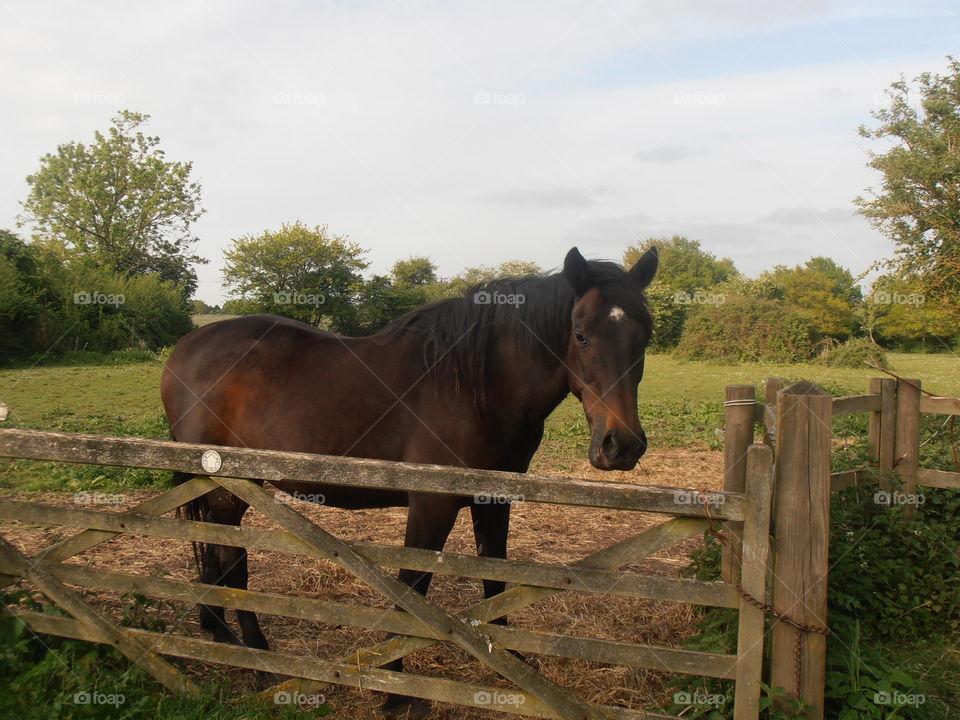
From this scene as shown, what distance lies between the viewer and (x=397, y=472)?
2.61 metres

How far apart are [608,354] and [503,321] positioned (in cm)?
80

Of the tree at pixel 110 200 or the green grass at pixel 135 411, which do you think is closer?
the green grass at pixel 135 411

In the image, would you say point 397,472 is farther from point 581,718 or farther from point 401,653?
point 581,718

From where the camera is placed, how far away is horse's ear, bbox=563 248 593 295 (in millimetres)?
3234

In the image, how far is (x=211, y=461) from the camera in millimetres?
2746

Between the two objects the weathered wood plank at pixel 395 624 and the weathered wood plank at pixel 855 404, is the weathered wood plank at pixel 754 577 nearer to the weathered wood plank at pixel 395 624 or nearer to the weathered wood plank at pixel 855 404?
the weathered wood plank at pixel 395 624

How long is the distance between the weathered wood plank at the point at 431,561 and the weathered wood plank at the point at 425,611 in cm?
7

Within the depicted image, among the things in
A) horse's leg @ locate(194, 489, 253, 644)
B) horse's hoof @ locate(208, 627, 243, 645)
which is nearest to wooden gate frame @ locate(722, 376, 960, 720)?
horse's leg @ locate(194, 489, 253, 644)

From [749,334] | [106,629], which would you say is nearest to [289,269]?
[749,334]

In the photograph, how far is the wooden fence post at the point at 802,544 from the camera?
2.58 metres

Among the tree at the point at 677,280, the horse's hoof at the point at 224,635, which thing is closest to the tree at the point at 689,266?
Answer: the tree at the point at 677,280

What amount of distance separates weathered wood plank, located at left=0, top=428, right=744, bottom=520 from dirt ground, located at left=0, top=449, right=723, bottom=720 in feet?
4.26

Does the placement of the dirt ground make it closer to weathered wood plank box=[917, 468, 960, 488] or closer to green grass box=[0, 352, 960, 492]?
green grass box=[0, 352, 960, 492]

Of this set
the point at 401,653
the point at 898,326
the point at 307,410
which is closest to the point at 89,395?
the point at 307,410
